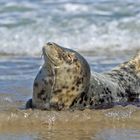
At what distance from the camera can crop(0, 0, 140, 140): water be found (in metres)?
4.70

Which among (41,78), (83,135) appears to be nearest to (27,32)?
(41,78)

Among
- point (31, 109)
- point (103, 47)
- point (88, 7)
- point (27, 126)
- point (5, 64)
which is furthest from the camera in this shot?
point (88, 7)

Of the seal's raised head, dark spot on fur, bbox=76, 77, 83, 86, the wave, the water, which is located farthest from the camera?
the wave

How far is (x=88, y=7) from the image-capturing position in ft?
40.7

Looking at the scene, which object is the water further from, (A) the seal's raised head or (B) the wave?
(A) the seal's raised head

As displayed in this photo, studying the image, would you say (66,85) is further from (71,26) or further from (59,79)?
(71,26)

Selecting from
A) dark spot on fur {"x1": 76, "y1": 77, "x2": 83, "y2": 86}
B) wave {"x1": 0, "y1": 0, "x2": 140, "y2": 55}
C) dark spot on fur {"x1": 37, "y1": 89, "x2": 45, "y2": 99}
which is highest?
wave {"x1": 0, "y1": 0, "x2": 140, "y2": 55}

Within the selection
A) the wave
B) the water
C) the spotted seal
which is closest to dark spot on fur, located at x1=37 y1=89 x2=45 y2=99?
the spotted seal

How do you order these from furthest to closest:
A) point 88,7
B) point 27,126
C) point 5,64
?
point 88,7, point 5,64, point 27,126

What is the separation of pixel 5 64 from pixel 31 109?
3.29 metres

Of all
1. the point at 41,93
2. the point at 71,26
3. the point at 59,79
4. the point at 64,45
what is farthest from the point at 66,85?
the point at 71,26

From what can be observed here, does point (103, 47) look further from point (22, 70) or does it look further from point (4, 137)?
point (4, 137)

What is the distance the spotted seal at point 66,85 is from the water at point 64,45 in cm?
20

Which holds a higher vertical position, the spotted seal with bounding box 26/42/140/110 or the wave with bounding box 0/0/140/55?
the wave with bounding box 0/0/140/55
